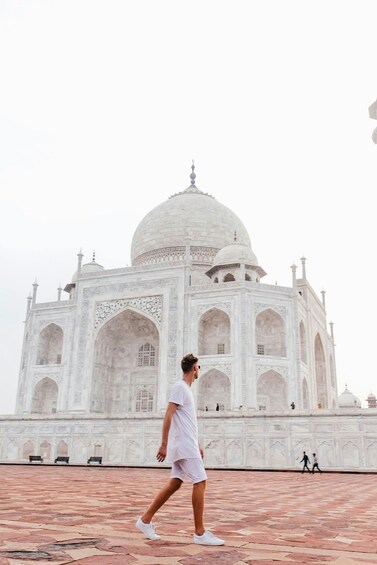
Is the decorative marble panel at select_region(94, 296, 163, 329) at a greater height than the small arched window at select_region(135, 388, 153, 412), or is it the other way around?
the decorative marble panel at select_region(94, 296, 163, 329)

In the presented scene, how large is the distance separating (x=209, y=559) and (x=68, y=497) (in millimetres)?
3966

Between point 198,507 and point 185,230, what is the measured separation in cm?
3141

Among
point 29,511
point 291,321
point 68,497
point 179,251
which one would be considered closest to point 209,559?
point 29,511

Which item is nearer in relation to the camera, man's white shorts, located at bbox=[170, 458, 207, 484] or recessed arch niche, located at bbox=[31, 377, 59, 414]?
man's white shorts, located at bbox=[170, 458, 207, 484]

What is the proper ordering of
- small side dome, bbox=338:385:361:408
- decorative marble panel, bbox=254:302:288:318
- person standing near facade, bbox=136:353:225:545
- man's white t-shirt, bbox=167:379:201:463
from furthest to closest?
small side dome, bbox=338:385:361:408 → decorative marble panel, bbox=254:302:288:318 → man's white t-shirt, bbox=167:379:201:463 → person standing near facade, bbox=136:353:225:545

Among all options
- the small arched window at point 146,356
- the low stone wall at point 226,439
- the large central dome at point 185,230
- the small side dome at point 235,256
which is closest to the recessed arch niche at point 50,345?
the small arched window at point 146,356

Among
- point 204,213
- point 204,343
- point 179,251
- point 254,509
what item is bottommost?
point 254,509

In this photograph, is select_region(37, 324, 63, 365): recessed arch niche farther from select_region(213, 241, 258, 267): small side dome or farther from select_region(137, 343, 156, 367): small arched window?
select_region(213, 241, 258, 267): small side dome

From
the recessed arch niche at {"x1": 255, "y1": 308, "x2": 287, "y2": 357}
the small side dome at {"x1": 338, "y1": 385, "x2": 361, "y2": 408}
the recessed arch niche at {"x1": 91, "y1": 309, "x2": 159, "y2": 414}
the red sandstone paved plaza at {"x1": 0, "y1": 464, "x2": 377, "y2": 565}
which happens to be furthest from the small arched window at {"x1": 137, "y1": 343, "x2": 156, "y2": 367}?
the red sandstone paved plaza at {"x1": 0, "y1": 464, "x2": 377, "y2": 565}

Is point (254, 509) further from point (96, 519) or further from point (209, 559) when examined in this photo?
point (209, 559)

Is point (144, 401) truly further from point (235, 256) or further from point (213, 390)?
point (235, 256)

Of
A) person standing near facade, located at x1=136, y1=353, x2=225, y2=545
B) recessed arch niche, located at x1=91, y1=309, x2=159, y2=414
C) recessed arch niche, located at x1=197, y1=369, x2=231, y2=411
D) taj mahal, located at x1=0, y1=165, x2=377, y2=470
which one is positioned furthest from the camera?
recessed arch niche, located at x1=91, y1=309, x2=159, y2=414

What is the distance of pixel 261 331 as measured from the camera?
27156 mm

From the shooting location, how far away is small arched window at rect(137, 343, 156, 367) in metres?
29.9
